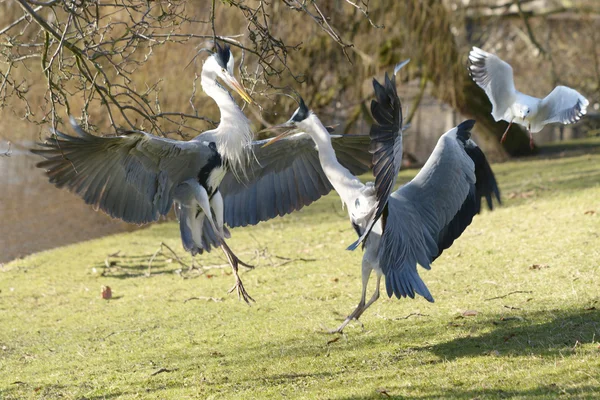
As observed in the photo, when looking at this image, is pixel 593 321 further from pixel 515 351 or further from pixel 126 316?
pixel 126 316

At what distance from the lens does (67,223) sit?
13391mm

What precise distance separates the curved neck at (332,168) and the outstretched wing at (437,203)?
10.4 inches

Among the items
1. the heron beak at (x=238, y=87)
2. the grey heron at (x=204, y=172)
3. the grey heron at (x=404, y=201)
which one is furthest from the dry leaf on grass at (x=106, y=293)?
the grey heron at (x=404, y=201)

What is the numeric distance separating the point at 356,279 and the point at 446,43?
6.97m

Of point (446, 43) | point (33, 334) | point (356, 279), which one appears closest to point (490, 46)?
point (446, 43)

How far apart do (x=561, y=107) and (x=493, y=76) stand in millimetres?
618

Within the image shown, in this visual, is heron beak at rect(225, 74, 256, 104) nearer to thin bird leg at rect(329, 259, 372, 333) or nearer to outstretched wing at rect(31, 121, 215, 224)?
outstretched wing at rect(31, 121, 215, 224)

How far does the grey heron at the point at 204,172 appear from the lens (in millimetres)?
4969

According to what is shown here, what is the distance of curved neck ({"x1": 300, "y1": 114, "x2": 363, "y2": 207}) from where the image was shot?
4531 mm

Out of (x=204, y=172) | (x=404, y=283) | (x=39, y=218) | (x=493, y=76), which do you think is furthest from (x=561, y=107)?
(x=39, y=218)

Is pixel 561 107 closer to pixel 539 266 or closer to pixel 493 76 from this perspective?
pixel 493 76

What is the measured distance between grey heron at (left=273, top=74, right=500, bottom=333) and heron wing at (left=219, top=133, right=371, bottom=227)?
103 cm

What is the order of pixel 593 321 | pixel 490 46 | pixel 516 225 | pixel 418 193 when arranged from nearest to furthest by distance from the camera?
pixel 593 321 → pixel 418 193 → pixel 516 225 → pixel 490 46

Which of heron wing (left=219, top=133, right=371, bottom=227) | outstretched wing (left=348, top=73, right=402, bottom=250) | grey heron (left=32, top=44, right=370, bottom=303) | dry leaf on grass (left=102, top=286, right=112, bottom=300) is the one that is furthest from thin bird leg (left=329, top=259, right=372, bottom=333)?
dry leaf on grass (left=102, top=286, right=112, bottom=300)
